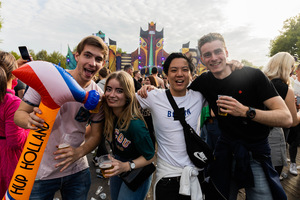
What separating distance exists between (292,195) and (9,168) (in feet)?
15.8

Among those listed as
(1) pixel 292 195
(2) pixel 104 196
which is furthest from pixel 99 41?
(1) pixel 292 195

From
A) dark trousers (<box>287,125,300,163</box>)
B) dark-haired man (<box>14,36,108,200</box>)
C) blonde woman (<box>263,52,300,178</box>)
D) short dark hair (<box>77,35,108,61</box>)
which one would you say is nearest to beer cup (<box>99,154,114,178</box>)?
dark-haired man (<box>14,36,108,200</box>)

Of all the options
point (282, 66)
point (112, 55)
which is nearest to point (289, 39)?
point (112, 55)

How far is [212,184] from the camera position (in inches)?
76.5

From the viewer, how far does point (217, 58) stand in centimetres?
181

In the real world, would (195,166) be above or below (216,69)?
below

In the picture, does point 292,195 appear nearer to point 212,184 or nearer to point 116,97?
point 212,184

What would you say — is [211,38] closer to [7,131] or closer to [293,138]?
[7,131]

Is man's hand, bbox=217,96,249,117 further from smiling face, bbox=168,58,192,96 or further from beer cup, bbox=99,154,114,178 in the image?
beer cup, bbox=99,154,114,178

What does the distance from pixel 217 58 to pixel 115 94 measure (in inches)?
49.2

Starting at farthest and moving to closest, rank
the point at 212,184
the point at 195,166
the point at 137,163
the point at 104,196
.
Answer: the point at 104,196, the point at 212,184, the point at 195,166, the point at 137,163

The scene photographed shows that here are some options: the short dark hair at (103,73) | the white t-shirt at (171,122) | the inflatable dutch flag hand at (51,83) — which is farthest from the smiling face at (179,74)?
the short dark hair at (103,73)

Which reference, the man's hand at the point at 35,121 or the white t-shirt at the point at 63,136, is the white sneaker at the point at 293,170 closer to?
the white t-shirt at the point at 63,136

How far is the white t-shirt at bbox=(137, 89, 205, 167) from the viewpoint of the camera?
1808 mm
